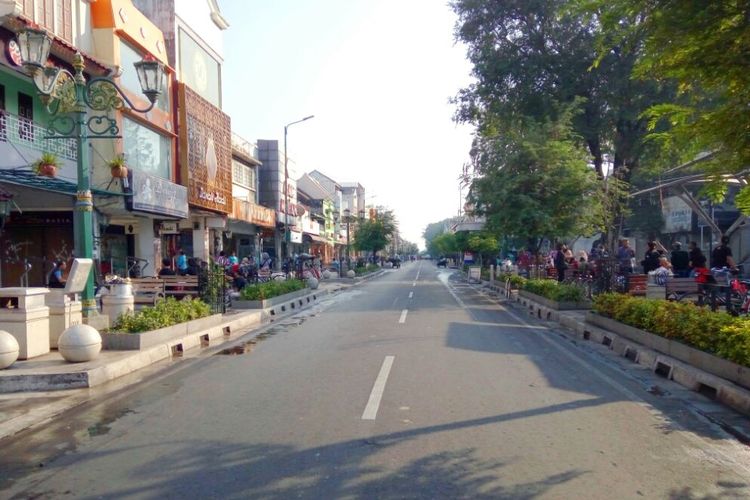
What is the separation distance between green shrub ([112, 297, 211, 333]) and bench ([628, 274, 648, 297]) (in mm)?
10975

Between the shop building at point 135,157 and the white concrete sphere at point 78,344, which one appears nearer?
the white concrete sphere at point 78,344

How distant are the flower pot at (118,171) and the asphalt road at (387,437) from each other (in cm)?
1080

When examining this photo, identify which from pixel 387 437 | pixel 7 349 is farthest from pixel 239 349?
pixel 387 437

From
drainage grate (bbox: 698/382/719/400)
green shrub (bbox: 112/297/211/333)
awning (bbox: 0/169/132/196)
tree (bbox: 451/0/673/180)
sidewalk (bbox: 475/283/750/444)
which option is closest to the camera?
sidewalk (bbox: 475/283/750/444)

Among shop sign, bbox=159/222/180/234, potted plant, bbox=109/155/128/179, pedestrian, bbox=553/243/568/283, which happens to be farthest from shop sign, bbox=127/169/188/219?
pedestrian, bbox=553/243/568/283

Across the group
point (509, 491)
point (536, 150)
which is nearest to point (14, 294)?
point (509, 491)

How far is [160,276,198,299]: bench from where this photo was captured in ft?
58.7

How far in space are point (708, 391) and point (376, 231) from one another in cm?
5198

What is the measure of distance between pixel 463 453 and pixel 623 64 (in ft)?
79.4

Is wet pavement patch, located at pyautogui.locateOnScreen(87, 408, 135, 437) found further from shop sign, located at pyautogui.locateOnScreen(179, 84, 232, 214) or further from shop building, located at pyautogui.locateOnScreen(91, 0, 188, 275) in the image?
shop sign, located at pyautogui.locateOnScreen(179, 84, 232, 214)

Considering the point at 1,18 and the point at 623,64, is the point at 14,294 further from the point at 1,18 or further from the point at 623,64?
the point at 623,64

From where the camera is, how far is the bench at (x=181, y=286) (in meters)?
17.9

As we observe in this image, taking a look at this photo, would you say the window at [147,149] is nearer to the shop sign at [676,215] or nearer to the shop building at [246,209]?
the shop building at [246,209]

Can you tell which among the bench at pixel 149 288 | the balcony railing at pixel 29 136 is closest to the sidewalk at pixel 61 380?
the bench at pixel 149 288
